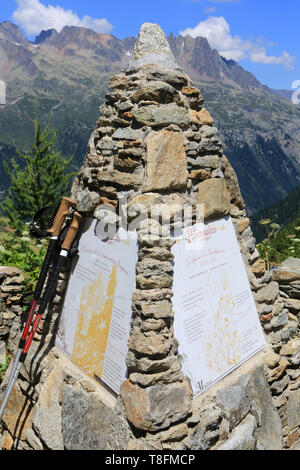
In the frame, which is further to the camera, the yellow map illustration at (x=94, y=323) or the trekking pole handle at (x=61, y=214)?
the trekking pole handle at (x=61, y=214)

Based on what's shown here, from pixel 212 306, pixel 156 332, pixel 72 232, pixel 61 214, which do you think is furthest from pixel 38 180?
pixel 156 332

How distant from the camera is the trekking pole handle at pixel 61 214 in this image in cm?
469

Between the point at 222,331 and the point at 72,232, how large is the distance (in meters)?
2.15

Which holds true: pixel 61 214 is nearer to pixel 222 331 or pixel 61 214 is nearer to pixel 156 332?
pixel 156 332

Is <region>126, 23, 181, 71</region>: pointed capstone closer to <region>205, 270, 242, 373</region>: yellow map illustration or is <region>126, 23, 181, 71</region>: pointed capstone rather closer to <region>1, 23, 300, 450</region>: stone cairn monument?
<region>1, 23, 300, 450</region>: stone cairn monument

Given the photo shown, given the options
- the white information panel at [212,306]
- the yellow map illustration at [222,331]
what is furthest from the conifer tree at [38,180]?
the yellow map illustration at [222,331]

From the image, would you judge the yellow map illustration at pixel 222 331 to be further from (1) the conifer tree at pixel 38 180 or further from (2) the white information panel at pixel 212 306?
(1) the conifer tree at pixel 38 180

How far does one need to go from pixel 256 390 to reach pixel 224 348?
72 cm

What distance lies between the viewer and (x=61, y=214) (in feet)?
15.5

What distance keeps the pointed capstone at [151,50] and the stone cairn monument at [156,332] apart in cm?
2

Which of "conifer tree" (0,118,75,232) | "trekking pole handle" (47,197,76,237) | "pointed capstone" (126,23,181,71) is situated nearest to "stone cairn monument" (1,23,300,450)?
"pointed capstone" (126,23,181,71)
